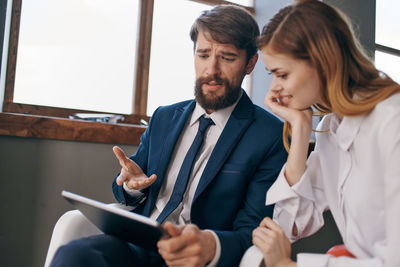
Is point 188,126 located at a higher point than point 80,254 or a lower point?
higher

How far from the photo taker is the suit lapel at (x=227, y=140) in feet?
4.28

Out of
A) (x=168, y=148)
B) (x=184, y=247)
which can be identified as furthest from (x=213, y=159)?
(x=184, y=247)

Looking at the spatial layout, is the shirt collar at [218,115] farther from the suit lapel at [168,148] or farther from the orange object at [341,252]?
the orange object at [341,252]

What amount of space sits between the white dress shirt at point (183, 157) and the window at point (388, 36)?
7.66 ft

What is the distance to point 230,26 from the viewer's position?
144 cm

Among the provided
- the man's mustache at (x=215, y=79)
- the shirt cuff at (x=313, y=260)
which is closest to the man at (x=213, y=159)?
the man's mustache at (x=215, y=79)

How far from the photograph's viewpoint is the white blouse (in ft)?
2.69

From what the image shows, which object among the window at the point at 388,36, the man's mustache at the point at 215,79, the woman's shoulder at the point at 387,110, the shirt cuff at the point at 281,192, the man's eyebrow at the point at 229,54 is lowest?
the shirt cuff at the point at 281,192

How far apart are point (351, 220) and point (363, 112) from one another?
29 centimetres

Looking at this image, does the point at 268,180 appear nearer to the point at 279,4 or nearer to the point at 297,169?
the point at 297,169

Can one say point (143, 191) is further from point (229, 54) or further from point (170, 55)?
point (170, 55)

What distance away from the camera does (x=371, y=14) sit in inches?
102

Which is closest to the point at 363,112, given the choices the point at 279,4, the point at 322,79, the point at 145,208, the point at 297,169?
the point at 322,79

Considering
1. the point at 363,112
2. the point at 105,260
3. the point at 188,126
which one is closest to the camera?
the point at 363,112
